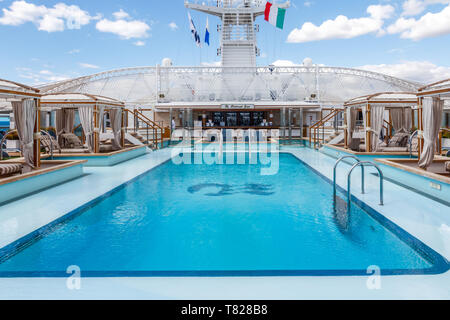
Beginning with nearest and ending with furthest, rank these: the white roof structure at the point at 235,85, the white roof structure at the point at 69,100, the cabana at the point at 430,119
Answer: the cabana at the point at 430,119 < the white roof structure at the point at 69,100 < the white roof structure at the point at 235,85

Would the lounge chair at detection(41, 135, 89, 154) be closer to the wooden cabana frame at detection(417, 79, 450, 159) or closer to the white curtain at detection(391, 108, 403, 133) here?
the wooden cabana frame at detection(417, 79, 450, 159)

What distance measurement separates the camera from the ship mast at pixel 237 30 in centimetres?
2588

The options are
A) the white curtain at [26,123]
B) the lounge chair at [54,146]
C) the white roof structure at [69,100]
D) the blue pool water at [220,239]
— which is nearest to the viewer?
the blue pool water at [220,239]

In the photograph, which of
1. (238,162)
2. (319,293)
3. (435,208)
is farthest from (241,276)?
(238,162)

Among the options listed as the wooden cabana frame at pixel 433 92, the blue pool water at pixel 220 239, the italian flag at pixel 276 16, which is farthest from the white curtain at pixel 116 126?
the italian flag at pixel 276 16

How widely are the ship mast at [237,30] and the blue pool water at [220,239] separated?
21652mm

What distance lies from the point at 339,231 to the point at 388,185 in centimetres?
327

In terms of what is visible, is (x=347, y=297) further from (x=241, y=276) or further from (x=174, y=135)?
(x=174, y=135)

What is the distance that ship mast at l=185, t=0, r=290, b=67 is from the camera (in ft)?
84.9

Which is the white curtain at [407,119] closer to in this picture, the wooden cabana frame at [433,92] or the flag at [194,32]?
the wooden cabana frame at [433,92]

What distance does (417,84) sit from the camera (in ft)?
105

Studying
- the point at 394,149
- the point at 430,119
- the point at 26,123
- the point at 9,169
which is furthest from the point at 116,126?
the point at 430,119

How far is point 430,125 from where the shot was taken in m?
6.39

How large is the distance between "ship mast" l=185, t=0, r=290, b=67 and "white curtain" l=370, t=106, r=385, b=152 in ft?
58.3
